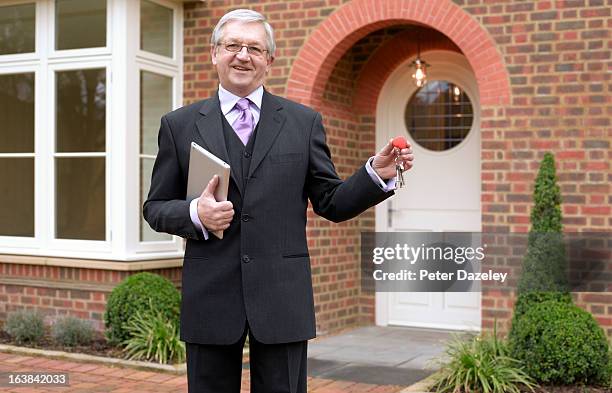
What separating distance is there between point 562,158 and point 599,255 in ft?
2.53

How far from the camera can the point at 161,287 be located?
670 cm

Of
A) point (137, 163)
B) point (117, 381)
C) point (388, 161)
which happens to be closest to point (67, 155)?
point (137, 163)

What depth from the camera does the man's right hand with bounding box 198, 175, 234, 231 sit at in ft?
8.11

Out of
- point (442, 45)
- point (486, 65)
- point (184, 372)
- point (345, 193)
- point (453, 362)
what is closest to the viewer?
point (345, 193)

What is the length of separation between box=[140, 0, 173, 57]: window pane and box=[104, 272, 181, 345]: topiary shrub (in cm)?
214

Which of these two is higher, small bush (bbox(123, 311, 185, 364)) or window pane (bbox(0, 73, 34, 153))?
window pane (bbox(0, 73, 34, 153))

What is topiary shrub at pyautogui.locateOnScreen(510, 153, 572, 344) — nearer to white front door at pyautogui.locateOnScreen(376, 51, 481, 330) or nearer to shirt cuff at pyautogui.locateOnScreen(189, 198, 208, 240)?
white front door at pyautogui.locateOnScreen(376, 51, 481, 330)

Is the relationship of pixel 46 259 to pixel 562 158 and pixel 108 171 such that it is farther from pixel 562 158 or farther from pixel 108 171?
pixel 562 158

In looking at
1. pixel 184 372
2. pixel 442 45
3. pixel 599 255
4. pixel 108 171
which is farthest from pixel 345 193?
pixel 442 45

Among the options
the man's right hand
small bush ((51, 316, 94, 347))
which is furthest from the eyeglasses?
small bush ((51, 316, 94, 347))

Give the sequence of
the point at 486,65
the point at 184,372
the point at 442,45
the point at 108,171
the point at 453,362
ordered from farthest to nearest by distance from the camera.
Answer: the point at 442,45 → the point at 108,171 → the point at 486,65 → the point at 184,372 → the point at 453,362

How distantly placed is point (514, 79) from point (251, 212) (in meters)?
4.24

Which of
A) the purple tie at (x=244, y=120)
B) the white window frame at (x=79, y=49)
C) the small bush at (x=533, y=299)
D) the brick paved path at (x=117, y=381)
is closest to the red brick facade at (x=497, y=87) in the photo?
the small bush at (x=533, y=299)

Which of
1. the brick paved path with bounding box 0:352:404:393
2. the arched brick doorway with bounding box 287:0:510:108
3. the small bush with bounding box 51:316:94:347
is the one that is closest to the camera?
the brick paved path with bounding box 0:352:404:393
